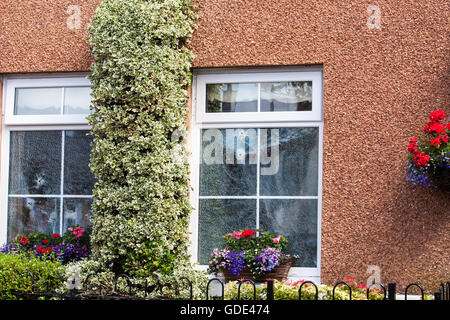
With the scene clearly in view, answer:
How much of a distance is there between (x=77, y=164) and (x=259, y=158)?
5.98 ft

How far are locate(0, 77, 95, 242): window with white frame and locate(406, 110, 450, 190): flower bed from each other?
9.95 feet

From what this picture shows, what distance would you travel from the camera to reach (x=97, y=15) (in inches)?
229

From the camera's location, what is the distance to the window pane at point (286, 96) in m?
5.85

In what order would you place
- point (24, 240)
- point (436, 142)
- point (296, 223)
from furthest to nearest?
1. point (24, 240)
2. point (296, 223)
3. point (436, 142)

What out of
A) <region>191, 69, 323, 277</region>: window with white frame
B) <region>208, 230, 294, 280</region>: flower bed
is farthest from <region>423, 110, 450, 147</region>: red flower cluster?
<region>208, 230, 294, 280</region>: flower bed

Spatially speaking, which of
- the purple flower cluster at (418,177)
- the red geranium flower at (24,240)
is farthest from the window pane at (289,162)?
the red geranium flower at (24,240)

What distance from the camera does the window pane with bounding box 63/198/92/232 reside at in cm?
619

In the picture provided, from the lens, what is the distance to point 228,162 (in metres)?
5.94

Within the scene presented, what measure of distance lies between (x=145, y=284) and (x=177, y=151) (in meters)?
1.20

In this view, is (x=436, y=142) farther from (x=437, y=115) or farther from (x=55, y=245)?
(x=55, y=245)

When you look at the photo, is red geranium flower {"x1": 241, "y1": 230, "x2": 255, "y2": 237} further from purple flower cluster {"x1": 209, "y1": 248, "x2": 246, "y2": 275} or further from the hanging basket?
the hanging basket

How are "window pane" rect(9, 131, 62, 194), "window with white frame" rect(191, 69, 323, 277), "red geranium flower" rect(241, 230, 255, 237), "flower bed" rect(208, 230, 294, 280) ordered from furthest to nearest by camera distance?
1. "window pane" rect(9, 131, 62, 194)
2. "window with white frame" rect(191, 69, 323, 277)
3. "red geranium flower" rect(241, 230, 255, 237)
4. "flower bed" rect(208, 230, 294, 280)

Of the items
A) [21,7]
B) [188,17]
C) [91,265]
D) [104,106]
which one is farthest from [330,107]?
[21,7]

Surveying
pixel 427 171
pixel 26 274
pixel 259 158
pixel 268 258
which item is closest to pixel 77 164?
pixel 26 274
